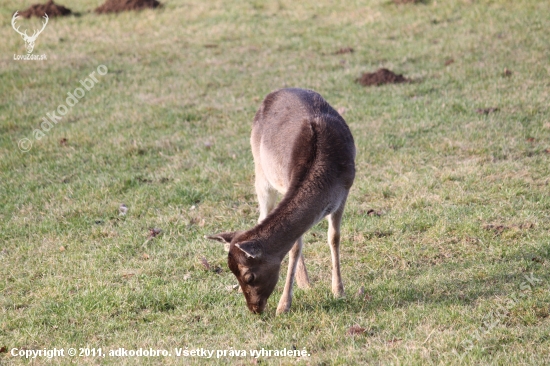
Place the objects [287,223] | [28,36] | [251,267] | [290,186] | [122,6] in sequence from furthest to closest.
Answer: [122,6]
[28,36]
[290,186]
[287,223]
[251,267]

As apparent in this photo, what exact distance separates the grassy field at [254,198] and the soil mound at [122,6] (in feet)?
7.54

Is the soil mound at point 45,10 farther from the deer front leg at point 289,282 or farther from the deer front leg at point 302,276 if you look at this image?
the deer front leg at point 289,282

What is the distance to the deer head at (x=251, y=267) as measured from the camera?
5.33 metres

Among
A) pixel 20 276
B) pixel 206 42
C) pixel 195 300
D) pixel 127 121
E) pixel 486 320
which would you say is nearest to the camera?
pixel 486 320

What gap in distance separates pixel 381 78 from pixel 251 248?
9094 mm

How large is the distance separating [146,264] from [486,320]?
359cm

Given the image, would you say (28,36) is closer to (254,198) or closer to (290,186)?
(254,198)

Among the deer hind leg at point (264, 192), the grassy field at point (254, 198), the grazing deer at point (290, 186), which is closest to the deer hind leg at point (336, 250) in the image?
the grazing deer at point (290, 186)

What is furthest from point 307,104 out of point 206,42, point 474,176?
point 206,42

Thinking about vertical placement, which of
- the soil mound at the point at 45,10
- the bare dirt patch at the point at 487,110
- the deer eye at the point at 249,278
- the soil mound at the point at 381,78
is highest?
the deer eye at the point at 249,278

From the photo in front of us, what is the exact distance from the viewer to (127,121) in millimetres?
12344

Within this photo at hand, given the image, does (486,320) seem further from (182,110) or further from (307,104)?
(182,110)

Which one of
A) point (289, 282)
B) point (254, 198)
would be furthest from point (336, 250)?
point (254, 198)

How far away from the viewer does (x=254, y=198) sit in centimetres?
910
